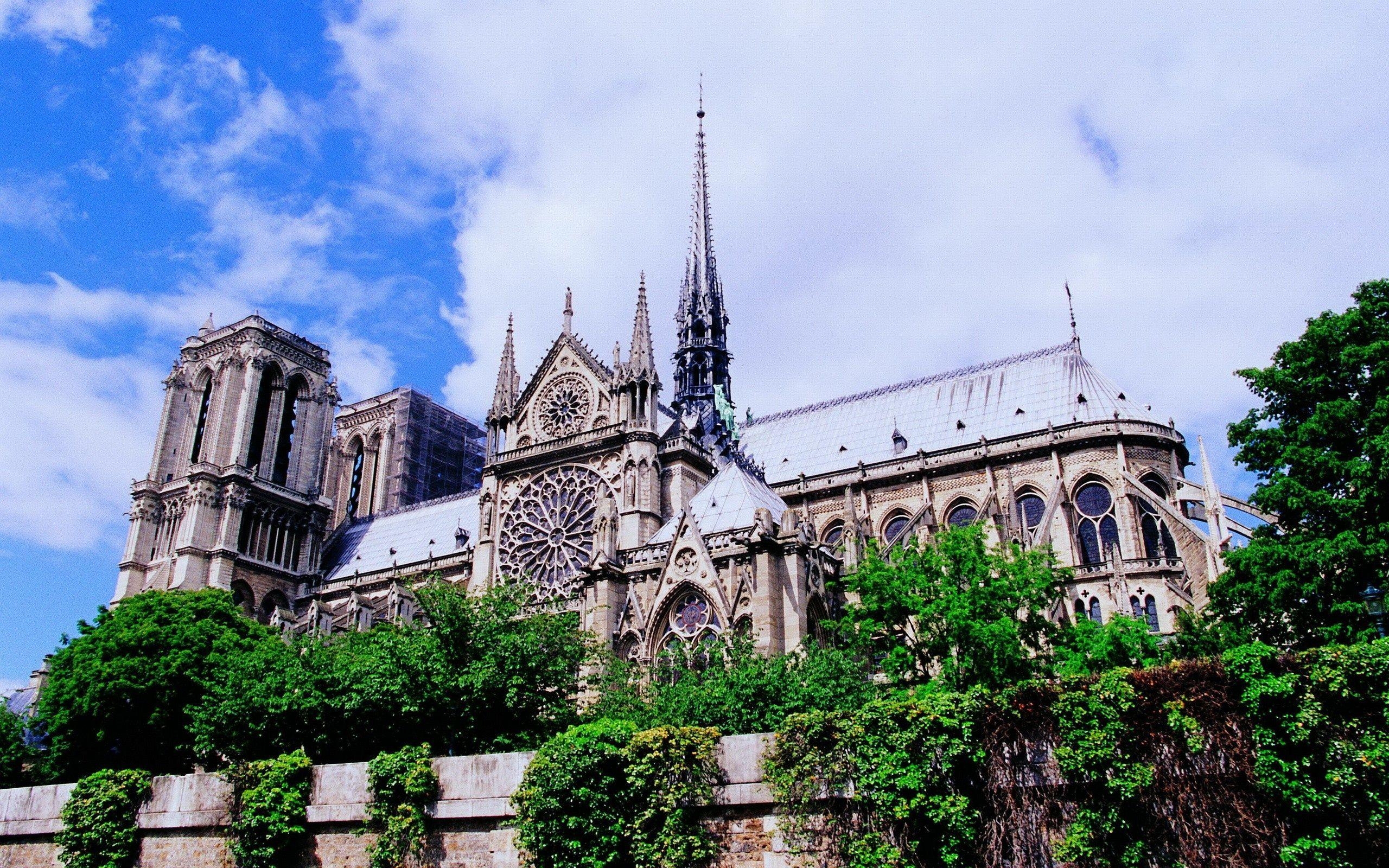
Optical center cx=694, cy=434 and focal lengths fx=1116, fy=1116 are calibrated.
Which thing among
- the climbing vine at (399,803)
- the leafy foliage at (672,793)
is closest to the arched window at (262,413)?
the climbing vine at (399,803)

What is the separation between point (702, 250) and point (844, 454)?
60.6 ft

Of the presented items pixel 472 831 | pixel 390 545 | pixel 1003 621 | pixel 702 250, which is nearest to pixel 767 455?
pixel 702 250

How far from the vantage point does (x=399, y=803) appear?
2183cm

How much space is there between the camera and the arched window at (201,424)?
68.9 metres

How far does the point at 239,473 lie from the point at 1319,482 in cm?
5716

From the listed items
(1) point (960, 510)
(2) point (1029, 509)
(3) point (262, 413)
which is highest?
(3) point (262, 413)

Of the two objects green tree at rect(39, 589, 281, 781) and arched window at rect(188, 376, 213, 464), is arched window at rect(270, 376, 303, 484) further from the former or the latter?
green tree at rect(39, 589, 281, 781)

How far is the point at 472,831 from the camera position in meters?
21.6

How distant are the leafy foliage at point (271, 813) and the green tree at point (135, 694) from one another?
15280mm

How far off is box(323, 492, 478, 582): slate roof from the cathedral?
232 millimetres

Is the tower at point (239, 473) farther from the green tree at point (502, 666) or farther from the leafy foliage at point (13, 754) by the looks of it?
the green tree at point (502, 666)

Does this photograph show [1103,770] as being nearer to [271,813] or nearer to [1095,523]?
[271,813]

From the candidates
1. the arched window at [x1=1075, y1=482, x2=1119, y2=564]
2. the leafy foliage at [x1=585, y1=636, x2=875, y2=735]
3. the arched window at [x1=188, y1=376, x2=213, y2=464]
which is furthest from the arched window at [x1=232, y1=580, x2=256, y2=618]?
the arched window at [x1=1075, y1=482, x2=1119, y2=564]

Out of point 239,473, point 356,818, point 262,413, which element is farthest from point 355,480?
point 356,818
